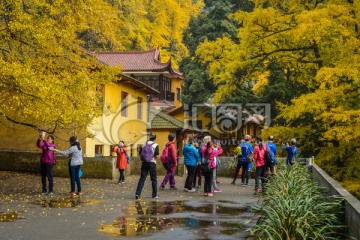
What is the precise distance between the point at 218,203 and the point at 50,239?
20.5 ft

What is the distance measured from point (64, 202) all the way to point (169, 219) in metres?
4.20

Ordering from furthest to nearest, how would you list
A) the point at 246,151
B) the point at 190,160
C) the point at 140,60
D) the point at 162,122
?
1. the point at 140,60
2. the point at 162,122
3. the point at 246,151
4. the point at 190,160

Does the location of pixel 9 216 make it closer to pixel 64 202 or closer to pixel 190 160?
pixel 64 202

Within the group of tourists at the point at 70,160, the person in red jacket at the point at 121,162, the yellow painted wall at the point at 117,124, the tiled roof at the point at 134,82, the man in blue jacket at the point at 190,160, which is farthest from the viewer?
the tiled roof at the point at 134,82

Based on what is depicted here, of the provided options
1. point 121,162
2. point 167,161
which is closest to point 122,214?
point 167,161

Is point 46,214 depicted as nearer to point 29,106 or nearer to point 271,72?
point 29,106

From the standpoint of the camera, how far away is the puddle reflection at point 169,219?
9531mm

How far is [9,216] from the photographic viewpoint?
11031mm

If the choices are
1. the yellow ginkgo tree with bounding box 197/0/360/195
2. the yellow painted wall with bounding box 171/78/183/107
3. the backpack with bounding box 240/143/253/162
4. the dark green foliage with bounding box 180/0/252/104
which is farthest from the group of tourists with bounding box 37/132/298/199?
the yellow painted wall with bounding box 171/78/183/107

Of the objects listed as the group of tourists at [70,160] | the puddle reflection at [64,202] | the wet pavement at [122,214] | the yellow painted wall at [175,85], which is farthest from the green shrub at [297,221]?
the yellow painted wall at [175,85]

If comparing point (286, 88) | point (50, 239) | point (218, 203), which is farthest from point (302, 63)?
point (50, 239)

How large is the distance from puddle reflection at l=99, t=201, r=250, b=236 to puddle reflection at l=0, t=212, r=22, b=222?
2.13m

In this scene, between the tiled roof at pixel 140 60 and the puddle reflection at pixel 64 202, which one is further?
the tiled roof at pixel 140 60

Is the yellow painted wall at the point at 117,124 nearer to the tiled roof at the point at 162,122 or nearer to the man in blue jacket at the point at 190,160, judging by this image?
the tiled roof at the point at 162,122
